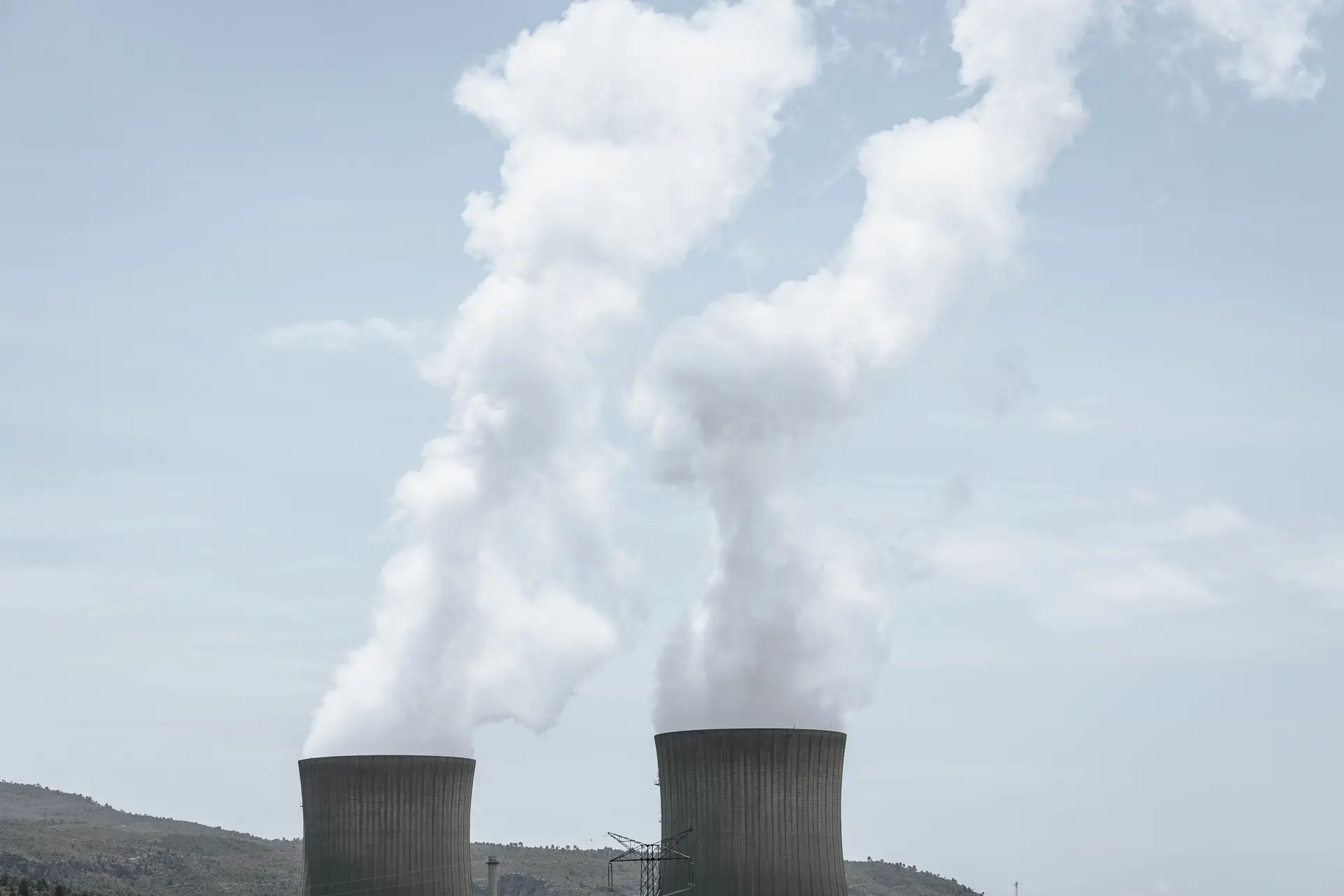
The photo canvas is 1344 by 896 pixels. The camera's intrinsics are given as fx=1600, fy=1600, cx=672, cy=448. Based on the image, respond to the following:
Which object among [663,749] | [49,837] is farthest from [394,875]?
[49,837]

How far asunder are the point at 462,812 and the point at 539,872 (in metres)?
68.8

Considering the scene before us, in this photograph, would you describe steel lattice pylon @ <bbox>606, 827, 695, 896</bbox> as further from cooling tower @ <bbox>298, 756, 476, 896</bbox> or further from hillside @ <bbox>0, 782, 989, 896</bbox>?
hillside @ <bbox>0, 782, 989, 896</bbox>

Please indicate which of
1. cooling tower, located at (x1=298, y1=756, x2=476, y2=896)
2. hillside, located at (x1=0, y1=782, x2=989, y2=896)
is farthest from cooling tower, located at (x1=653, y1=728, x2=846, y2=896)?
hillside, located at (x1=0, y1=782, x2=989, y2=896)

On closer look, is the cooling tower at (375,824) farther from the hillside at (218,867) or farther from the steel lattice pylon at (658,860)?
the hillside at (218,867)

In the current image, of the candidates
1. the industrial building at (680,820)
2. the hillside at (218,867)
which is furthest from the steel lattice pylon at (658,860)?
the hillside at (218,867)

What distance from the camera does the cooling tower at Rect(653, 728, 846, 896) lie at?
135 ft

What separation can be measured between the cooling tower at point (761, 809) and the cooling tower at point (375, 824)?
8267mm

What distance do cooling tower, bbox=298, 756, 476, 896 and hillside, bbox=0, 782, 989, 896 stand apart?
162ft

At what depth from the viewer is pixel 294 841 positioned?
447 ft

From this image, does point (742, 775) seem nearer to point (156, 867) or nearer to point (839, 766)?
point (839, 766)

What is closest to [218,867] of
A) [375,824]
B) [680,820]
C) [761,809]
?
[375,824]

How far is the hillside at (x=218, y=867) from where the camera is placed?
327ft

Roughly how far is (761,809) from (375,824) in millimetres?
11381

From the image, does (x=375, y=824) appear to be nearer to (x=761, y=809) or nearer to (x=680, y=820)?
(x=680, y=820)
